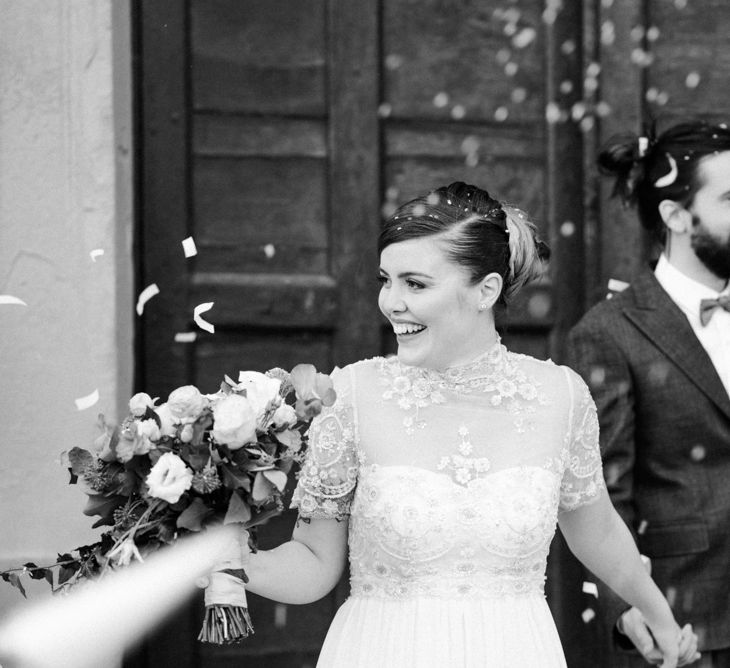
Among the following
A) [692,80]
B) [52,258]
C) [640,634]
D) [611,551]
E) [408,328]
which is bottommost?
[640,634]

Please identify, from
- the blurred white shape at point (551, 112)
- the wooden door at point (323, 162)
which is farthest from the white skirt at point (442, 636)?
the blurred white shape at point (551, 112)

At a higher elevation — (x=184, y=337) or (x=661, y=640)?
(x=184, y=337)

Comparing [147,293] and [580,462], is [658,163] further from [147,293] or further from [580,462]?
[147,293]

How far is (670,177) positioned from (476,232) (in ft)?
3.95

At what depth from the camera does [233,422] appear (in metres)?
2.19

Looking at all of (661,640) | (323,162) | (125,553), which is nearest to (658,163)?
(323,162)

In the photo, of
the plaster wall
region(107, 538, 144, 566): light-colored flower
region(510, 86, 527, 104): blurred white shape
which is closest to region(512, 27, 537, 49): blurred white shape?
region(510, 86, 527, 104): blurred white shape

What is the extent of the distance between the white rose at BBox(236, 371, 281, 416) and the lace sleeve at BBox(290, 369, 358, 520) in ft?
1.04

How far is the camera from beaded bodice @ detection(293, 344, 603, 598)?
257 centimetres

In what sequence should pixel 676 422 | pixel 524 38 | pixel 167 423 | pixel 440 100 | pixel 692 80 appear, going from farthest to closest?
pixel 692 80
pixel 524 38
pixel 440 100
pixel 676 422
pixel 167 423

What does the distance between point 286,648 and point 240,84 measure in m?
1.80

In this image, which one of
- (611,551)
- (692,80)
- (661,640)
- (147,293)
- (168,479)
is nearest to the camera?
(168,479)

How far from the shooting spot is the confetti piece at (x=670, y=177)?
11.8 feet

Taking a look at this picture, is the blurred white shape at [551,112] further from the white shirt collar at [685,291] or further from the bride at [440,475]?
the bride at [440,475]
